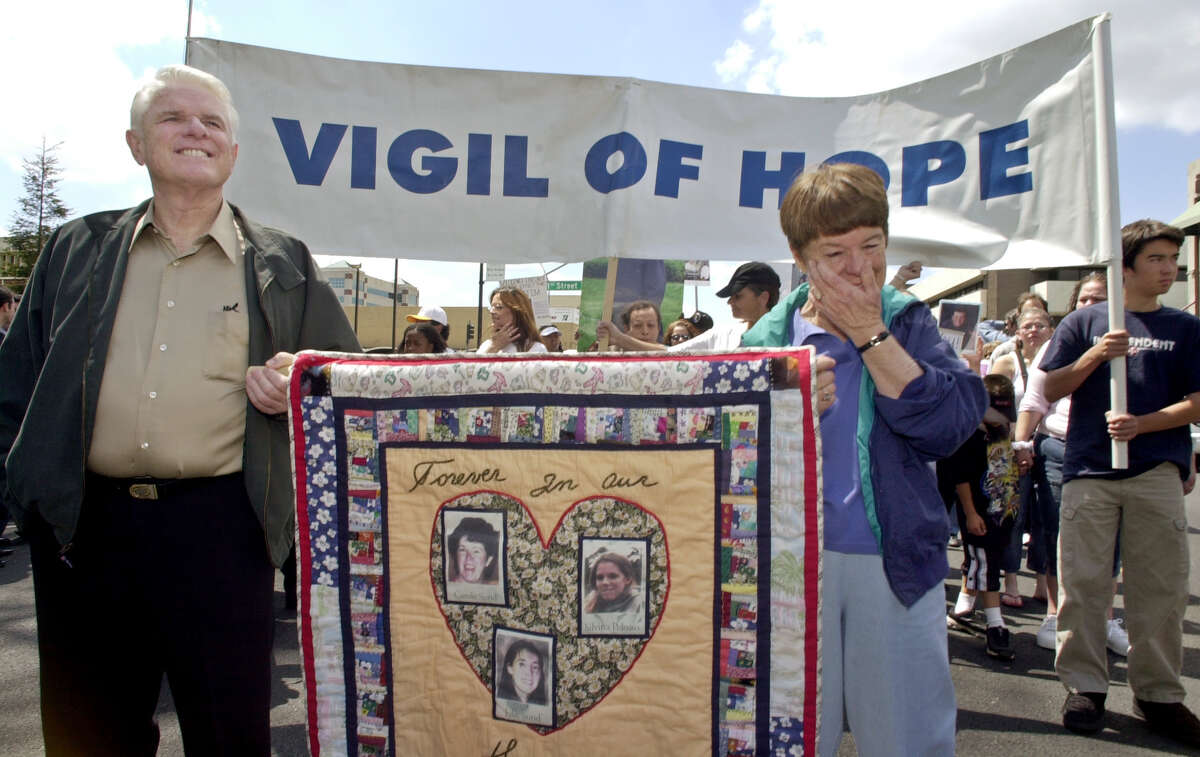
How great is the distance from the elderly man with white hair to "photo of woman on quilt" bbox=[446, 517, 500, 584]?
20.2 inches

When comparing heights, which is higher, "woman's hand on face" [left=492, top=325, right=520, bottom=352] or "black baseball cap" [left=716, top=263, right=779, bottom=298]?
"black baseball cap" [left=716, top=263, right=779, bottom=298]

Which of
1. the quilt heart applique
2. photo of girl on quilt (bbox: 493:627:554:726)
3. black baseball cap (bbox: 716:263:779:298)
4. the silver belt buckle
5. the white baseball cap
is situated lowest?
photo of girl on quilt (bbox: 493:627:554:726)

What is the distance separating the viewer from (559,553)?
1.60m

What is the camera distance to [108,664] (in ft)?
5.91

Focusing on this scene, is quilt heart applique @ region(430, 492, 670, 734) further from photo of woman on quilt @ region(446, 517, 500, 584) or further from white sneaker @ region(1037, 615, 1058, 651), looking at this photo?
white sneaker @ region(1037, 615, 1058, 651)

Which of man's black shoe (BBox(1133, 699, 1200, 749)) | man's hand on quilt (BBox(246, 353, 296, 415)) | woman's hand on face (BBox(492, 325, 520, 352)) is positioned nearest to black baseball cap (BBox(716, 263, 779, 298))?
woman's hand on face (BBox(492, 325, 520, 352))

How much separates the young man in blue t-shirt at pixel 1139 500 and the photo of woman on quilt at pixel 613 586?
250 centimetres

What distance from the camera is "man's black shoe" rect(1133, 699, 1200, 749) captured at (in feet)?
9.87

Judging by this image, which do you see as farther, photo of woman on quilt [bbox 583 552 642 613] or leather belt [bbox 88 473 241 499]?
leather belt [bbox 88 473 241 499]

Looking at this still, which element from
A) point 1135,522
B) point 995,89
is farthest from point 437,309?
point 1135,522

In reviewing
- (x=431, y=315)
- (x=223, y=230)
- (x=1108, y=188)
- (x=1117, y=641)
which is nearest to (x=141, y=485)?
(x=223, y=230)

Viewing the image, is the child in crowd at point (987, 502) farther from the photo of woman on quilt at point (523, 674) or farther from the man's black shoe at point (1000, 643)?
the photo of woman on quilt at point (523, 674)

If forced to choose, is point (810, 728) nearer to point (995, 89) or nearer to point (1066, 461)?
point (1066, 461)

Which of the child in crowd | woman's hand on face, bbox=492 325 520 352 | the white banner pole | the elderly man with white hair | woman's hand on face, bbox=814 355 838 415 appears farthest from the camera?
woman's hand on face, bbox=492 325 520 352
